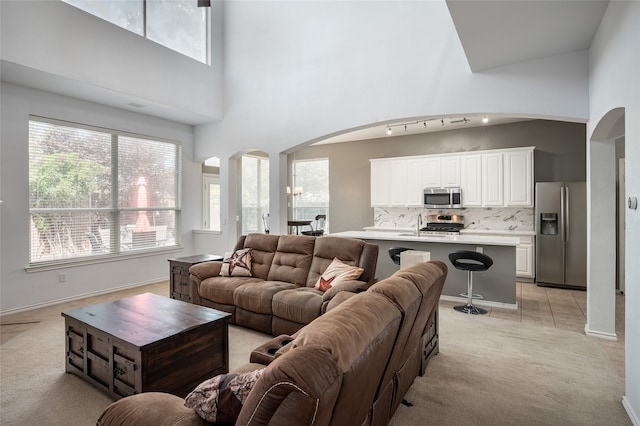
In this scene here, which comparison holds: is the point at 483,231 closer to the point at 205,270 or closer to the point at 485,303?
the point at 485,303

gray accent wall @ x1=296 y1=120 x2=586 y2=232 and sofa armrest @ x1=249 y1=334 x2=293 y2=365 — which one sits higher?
gray accent wall @ x1=296 y1=120 x2=586 y2=232

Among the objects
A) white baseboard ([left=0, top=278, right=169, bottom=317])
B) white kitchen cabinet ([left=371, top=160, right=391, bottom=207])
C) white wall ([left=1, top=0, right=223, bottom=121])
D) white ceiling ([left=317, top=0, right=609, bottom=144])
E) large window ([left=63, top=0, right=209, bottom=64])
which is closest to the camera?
white ceiling ([left=317, top=0, right=609, bottom=144])

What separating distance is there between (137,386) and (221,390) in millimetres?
1337

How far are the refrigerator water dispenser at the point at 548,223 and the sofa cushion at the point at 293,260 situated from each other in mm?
4237

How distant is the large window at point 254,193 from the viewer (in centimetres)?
923

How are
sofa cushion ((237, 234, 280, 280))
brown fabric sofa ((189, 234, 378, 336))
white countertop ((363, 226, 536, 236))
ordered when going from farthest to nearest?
1. white countertop ((363, 226, 536, 236))
2. sofa cushion ((237, 234, 280, 280))
3. brown fabric sofa ((189, 234, 378, 336))

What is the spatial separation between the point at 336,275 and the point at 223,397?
2.41m

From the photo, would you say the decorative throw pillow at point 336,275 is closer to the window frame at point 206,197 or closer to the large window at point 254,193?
the window frame at point 206,197

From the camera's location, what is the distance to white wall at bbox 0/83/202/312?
14.5ft

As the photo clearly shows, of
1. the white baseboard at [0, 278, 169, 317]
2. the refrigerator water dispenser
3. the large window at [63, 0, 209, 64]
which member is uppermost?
the large window at [63, 0, 209, 64]

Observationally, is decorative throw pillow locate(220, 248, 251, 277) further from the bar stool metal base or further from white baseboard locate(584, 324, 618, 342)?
white baseboard locate(584, 324, 618, 342)

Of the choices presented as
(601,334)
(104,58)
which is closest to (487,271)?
(601,334)

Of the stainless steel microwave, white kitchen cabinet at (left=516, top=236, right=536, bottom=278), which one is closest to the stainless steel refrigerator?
white kitchen cabinet at (left=516, top=236, right=536, bottom=278)

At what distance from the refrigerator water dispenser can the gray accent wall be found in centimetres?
83
